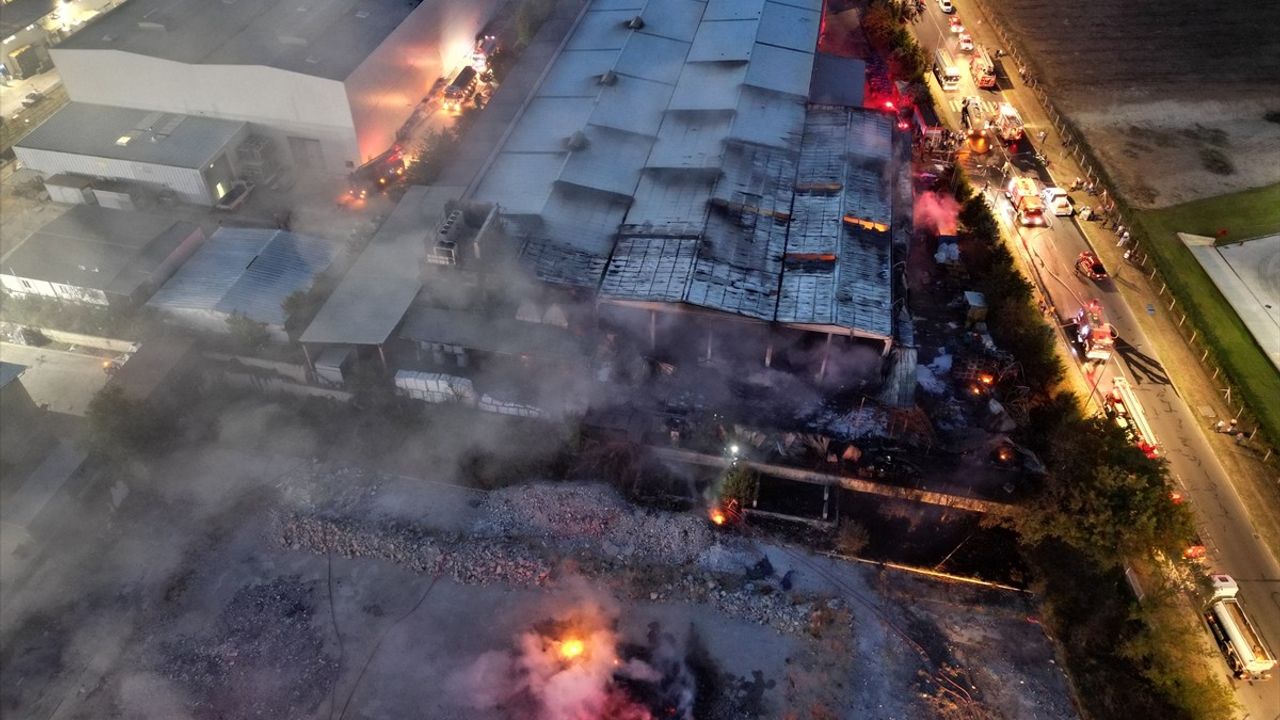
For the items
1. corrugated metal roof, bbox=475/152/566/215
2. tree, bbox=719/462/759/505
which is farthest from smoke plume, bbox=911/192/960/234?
tree, bbox=719/462/759/505

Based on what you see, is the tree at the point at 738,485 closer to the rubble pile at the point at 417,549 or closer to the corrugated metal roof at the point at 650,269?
the rubble pile at the point at 417,549

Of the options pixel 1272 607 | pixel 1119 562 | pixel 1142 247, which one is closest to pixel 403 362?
pixel 1119 562

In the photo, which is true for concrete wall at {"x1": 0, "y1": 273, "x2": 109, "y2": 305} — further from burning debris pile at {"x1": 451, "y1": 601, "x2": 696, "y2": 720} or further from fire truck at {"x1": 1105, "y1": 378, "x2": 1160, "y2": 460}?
fire truck at {"x1": 1105, "y1": 378, "x2": 1160, "y2": 460}

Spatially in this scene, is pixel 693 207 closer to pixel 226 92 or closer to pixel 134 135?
pixel 226 92

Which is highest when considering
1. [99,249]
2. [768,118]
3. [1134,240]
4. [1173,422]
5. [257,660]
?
[768,118]

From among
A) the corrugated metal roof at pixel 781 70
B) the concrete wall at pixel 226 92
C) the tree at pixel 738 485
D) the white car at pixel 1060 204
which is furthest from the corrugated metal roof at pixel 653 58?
the tree at pixel 738 485

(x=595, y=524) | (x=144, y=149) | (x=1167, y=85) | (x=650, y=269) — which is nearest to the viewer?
(x=595, y=524)

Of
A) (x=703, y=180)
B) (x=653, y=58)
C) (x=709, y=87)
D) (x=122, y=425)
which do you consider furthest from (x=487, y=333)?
(x=653, y=58)
